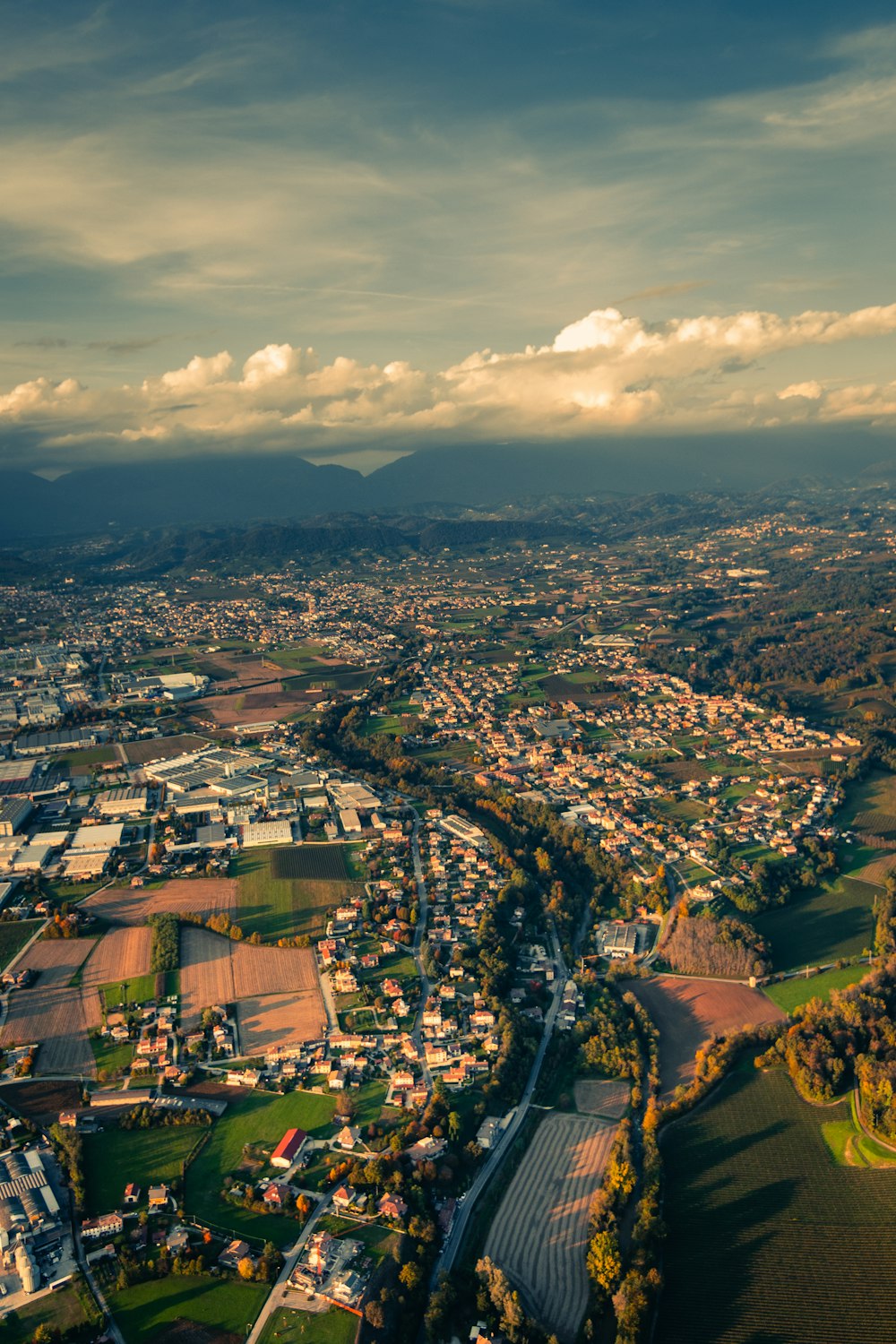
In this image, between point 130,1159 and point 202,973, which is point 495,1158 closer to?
point 130,1159

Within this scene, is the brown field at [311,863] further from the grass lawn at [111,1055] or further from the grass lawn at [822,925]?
the grass lawn at [822,925]

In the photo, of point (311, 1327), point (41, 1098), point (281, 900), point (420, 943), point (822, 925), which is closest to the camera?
point (311, 1327)

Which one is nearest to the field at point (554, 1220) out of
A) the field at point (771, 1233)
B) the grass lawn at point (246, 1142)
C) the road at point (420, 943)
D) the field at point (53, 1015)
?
the field at point (771, 1233)

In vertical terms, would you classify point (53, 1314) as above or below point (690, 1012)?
above

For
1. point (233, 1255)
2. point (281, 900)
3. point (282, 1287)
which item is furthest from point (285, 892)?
point (282, 1287)

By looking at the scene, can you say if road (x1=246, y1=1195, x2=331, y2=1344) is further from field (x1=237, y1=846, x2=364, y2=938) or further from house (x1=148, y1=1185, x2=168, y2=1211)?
field (x1=237, y1=846, x2=364, y2=938)

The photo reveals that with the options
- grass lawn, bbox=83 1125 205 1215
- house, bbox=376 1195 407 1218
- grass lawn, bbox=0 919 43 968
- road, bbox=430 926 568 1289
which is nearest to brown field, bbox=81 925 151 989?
grass lawn, bbox=0 919 43 968

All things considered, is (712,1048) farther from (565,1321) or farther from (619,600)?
(619,600)
